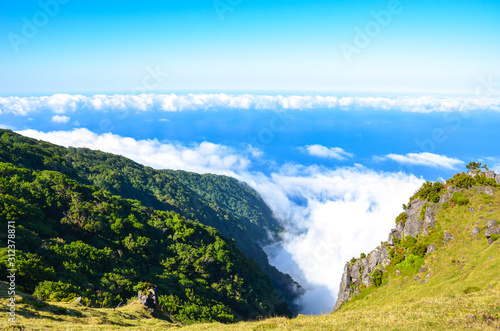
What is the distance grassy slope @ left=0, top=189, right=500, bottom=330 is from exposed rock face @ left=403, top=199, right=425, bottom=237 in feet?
9.31

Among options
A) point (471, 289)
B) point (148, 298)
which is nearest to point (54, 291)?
point (148, 298)

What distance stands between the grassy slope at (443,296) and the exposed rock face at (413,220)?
112 inches

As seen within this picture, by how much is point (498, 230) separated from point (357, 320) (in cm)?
2273

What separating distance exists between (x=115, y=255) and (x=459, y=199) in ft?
174

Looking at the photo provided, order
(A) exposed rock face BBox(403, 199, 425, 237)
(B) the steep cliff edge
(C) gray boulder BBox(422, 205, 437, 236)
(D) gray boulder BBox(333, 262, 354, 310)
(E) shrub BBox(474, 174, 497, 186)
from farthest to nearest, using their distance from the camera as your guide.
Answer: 1. (D) gray boulder BBox(333, 262, 354, 310)
2. (A) exposed rock face BBox(403, 199, 425, 237)
3. (C) gray boulder BBox(422, 205, 437, 236)
4. (E) shrub BBox(474, 174, 497, 186)
5. (B) the steep cliff edge

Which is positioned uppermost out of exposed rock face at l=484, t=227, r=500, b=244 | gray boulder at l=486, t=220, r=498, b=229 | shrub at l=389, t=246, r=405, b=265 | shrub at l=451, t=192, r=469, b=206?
shrub at l=451, t=192, r=469, b=206

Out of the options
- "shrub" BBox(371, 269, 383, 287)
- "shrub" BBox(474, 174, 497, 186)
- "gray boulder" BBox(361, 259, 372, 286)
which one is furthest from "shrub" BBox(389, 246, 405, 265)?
"shrub" BBox(474, 174, 497, 186)

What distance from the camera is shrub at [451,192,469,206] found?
33.4 metres

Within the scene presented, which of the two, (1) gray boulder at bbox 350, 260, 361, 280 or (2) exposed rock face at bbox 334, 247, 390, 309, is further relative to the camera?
(1) gray boulder at bbox 350, 260, 361, 280

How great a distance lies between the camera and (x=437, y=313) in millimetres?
15844

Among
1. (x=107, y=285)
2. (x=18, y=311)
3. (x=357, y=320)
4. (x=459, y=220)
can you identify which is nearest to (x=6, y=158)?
(x=107, y=285)

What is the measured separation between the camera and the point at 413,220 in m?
37.5

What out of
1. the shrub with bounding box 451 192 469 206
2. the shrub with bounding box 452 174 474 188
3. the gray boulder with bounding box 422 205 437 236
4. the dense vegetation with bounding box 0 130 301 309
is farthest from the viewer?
the dense vegetation with bounding box 0 130 301 309

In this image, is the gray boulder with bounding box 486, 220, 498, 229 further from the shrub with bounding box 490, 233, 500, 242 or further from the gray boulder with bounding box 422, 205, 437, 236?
the gray boulder with bounding box 422, 205, 437, 236
